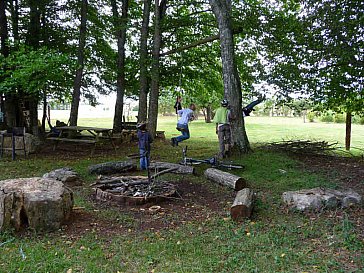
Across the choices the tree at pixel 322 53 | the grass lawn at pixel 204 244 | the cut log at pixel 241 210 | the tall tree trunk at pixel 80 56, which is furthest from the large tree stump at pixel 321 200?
the tall tree trunk at pixel 80 56

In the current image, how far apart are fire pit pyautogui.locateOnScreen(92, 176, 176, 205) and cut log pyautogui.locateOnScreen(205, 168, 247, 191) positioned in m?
1.09

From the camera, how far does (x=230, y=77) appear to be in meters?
9.03

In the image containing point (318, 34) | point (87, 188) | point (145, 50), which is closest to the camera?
point (87, 188)

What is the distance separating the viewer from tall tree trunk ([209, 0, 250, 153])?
29.7 ft

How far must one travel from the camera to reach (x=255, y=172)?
7633 millimetres

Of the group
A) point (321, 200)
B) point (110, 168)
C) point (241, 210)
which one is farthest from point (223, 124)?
point (241, 210)

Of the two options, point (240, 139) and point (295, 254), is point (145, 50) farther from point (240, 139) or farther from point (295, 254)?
point (295, 254)

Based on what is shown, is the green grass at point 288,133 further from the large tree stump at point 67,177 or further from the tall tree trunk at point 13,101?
the large tree stump at point 67,177

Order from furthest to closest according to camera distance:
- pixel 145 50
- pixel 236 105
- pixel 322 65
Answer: pixel 145 50, pixel 236 105, pixel 322 65

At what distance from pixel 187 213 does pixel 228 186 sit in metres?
1.66

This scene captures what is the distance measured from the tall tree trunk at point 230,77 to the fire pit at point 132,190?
11.4 ft

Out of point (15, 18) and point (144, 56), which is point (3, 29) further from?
point (144, 56)

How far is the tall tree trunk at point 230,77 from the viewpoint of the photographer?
29.7ft

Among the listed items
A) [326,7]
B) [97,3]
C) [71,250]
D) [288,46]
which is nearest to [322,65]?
[288,46]
